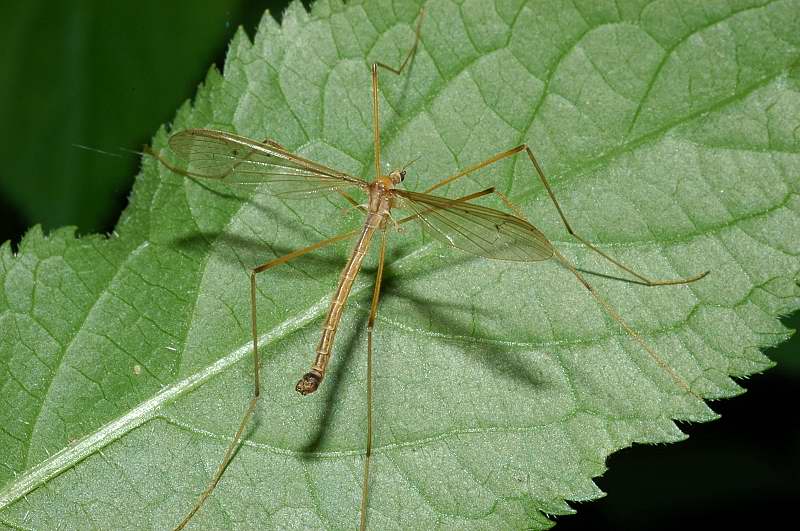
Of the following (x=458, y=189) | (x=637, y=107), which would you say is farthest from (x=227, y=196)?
(x=637, y=107)

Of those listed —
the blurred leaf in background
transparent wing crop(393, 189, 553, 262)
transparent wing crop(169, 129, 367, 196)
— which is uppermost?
the blurred leaf in background

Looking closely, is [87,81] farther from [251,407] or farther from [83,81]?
[251,407]

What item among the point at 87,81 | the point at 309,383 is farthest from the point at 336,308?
the point at 87,81

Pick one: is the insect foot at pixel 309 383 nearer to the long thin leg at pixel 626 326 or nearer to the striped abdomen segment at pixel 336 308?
the striped abdomen segment at pixel 336 308

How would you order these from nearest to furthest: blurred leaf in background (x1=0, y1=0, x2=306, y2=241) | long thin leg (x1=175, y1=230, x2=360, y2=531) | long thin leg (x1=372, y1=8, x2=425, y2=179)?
long thin leg (x1=175, y1=230, x2=360, y2=531) < long thin leg (x1=372, y1=8, x2=425, y2=179) < blurred leaf in background (x1=0, y1=0, x2=306, y2=241)

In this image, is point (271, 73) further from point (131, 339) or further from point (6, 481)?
point (6, 481)

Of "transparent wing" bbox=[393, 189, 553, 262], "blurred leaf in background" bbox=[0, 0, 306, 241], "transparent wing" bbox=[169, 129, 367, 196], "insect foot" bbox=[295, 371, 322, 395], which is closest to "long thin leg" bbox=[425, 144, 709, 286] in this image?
"transparent wing" bbox=[393, 189, 553, 262]

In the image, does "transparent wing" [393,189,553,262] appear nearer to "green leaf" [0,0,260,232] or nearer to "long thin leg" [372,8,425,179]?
"long thin leg" [372,8,425,179]

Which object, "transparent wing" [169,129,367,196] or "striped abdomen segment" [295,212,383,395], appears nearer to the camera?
"striped abdomen segment" [295,212,383,395]
